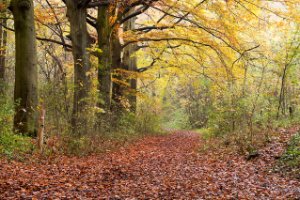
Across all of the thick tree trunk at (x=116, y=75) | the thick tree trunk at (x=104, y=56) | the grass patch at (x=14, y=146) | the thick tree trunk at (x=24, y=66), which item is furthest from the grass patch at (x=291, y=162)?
the thick tree trunk at (x=116, y=75)

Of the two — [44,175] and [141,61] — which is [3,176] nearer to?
[44,175]

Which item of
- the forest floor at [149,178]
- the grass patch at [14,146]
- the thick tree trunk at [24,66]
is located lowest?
the forest floor at [149,178]

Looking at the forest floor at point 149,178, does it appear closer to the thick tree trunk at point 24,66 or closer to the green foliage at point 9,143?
the green foliage at point 9,143

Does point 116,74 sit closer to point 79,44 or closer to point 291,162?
point 79,44

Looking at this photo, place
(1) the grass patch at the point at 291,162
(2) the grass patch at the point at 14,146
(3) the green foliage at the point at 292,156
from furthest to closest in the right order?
(2) the grass patch at the point at 14,146 → (3) the green foliage at the point at 292,156 → (1) the grass patch at the point at 291,162

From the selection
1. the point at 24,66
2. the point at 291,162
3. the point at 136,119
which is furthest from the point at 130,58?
the point at 291,162

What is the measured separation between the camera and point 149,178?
7.88 meters

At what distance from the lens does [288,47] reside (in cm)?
1380

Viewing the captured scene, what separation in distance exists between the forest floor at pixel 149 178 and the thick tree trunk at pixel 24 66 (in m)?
1.91

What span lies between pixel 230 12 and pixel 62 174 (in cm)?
930

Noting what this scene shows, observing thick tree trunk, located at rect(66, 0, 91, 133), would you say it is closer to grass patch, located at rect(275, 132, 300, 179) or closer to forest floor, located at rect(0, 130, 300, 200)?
forest floor, located at rect(0, 130, 300, 200)

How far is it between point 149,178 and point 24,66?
16.5ft

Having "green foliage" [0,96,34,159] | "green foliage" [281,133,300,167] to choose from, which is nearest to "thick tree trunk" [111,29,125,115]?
"green foliage" [0,96,34,159]

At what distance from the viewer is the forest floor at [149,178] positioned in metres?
6.27
